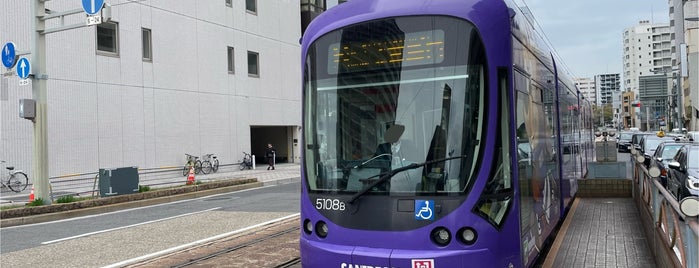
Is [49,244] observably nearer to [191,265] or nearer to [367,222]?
[191,265]

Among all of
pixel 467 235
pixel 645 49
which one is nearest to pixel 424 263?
pixel 467 235

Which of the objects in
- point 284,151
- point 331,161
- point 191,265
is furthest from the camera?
point 284,151

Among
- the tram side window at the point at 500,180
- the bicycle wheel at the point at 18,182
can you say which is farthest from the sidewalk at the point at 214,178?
the tram side window at the point at 500,180

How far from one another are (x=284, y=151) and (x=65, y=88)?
56.1 feet

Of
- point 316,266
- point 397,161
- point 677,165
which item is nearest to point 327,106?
point 397,161

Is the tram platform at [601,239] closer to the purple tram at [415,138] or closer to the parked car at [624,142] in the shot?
the purple tram at [415,138]

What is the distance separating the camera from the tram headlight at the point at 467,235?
13.8 ft

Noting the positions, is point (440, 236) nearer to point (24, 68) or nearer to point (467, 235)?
point (467, 235)

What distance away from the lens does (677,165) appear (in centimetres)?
1109

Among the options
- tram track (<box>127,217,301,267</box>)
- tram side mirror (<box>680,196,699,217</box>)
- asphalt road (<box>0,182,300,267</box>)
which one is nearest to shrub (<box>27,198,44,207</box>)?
asphalt road (<box>0,182,300,267</box>)

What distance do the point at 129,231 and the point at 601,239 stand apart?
8.49 m

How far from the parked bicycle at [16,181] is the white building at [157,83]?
398mm

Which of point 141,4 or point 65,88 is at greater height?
point 141,4

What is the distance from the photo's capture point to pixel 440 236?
13.9 ft
